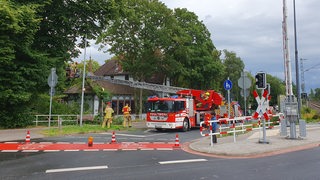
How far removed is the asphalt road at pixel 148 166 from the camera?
25.9 feet

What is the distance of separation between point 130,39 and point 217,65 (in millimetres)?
14160

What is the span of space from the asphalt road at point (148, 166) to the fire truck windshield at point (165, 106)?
→ 9904 mm

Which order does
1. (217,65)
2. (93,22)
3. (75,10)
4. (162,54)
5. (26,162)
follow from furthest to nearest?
(217,65), (162,54), (93,22), (75,10), (26,162)

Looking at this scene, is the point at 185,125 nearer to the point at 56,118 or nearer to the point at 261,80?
the point at 261,80

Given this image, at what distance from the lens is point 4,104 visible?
19.8 meters

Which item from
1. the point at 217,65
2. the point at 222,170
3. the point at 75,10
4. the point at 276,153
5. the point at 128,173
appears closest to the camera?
the point at 128,173

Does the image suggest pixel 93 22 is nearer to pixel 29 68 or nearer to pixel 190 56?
pixel 29 68

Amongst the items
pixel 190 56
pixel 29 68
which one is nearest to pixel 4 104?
pixel 29 68

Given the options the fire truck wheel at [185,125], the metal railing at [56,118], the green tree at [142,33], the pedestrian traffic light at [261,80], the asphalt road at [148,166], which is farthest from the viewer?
the green tree at [142,33]

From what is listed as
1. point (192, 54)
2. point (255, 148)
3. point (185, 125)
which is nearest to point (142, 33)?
point (192, 54)

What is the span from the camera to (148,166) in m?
9.10

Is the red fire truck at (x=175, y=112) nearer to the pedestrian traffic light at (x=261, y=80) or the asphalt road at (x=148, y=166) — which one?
the pedestrian traffic light at (x=261, y=80)

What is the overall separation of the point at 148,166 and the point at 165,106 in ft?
42.0

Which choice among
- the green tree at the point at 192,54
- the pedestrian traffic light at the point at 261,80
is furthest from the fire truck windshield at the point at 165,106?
the green tree at the point at 192,54
